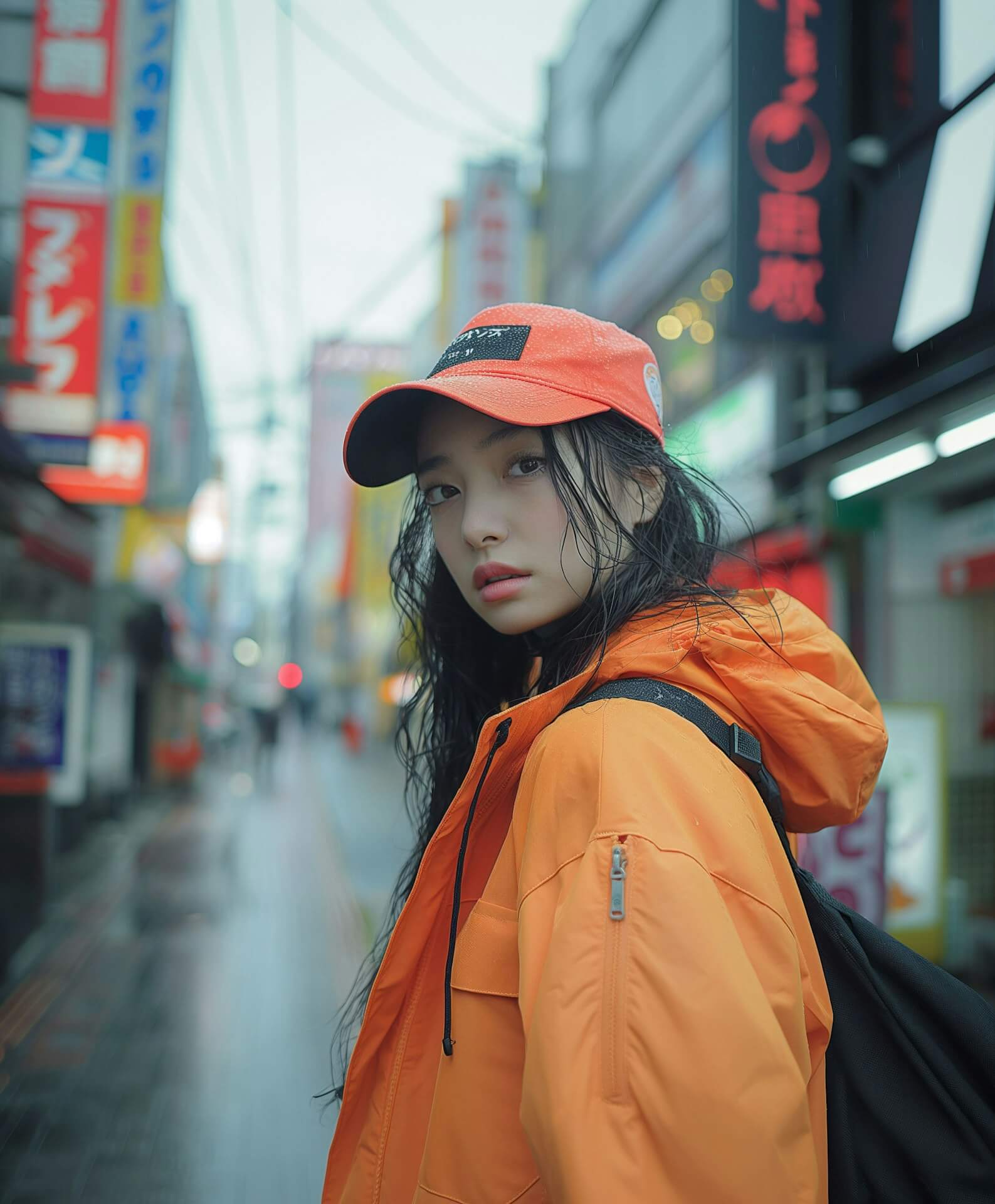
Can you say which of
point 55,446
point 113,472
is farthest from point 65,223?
point 113,472

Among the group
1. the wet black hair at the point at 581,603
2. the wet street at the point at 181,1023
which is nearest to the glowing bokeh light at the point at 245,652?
the wet street at the point at 181,1023

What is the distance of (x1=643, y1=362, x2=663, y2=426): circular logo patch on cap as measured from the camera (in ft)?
4.70

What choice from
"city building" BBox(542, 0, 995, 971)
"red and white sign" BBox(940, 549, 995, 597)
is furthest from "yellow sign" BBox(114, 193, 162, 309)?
"red and white sign" BBox(940, 549, 995, 597)

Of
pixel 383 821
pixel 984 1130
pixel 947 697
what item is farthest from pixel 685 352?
pixel 984 1130

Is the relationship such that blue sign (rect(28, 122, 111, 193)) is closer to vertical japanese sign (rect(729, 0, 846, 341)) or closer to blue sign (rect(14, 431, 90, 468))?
blue sign (rect(14, 431, 90, 468))

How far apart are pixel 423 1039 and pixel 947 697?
5.76 meters

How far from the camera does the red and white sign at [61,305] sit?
5926mm

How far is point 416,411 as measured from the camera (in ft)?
4.96

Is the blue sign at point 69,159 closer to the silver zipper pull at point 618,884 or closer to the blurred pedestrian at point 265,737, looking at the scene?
the silver zipper pull at point 618,884

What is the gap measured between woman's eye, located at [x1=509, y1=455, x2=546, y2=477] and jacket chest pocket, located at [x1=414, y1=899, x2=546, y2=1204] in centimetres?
59

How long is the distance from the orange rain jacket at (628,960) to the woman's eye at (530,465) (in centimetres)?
26

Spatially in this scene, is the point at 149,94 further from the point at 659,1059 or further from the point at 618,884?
the point at 659,1059

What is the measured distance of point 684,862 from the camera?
0.93 metres

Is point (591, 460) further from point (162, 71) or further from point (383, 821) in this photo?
point (383, 821)
